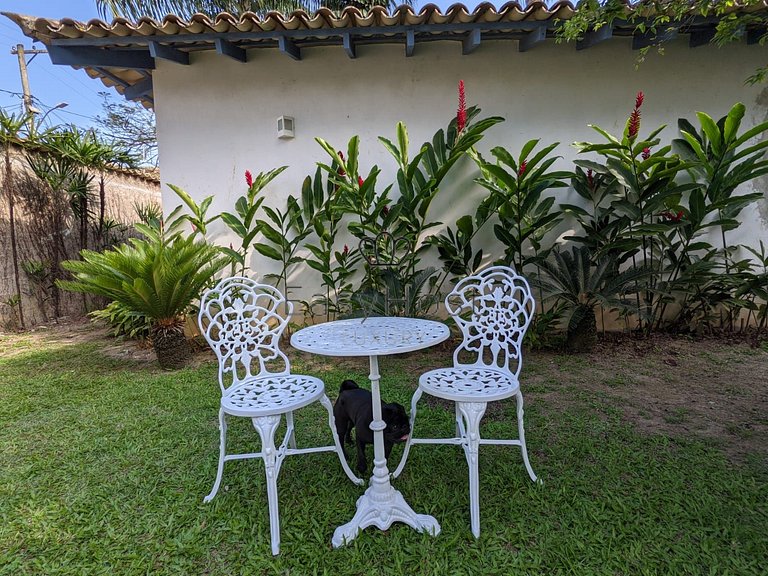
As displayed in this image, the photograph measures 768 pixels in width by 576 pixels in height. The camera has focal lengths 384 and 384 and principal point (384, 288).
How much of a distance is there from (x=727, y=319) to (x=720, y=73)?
267 cm

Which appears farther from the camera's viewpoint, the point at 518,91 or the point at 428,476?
the point at 518,91

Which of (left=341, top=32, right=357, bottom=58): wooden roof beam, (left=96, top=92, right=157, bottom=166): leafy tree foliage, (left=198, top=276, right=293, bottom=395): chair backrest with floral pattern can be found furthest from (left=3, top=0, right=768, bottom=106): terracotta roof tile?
(left=96, top=92, right=157, bottom=166): leafy tree foliage

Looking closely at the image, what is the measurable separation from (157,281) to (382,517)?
115 inches

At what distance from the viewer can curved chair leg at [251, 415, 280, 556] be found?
62.3 inches

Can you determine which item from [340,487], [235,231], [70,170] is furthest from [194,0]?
[340,487]

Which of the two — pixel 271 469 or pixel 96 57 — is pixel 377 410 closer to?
pixel 271 469

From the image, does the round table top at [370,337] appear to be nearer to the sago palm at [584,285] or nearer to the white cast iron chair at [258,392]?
the white cast iron chair at [258,392]

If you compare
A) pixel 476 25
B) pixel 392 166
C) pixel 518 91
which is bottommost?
pixel 392 166

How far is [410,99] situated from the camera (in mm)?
4301

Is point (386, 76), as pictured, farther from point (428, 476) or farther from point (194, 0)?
point (194, 0)

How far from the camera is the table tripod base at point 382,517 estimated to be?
1.64m

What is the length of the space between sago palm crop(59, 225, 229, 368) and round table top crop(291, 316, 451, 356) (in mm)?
2180

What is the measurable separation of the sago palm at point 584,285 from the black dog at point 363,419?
2.37 metres

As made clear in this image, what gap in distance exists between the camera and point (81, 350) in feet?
15.0
